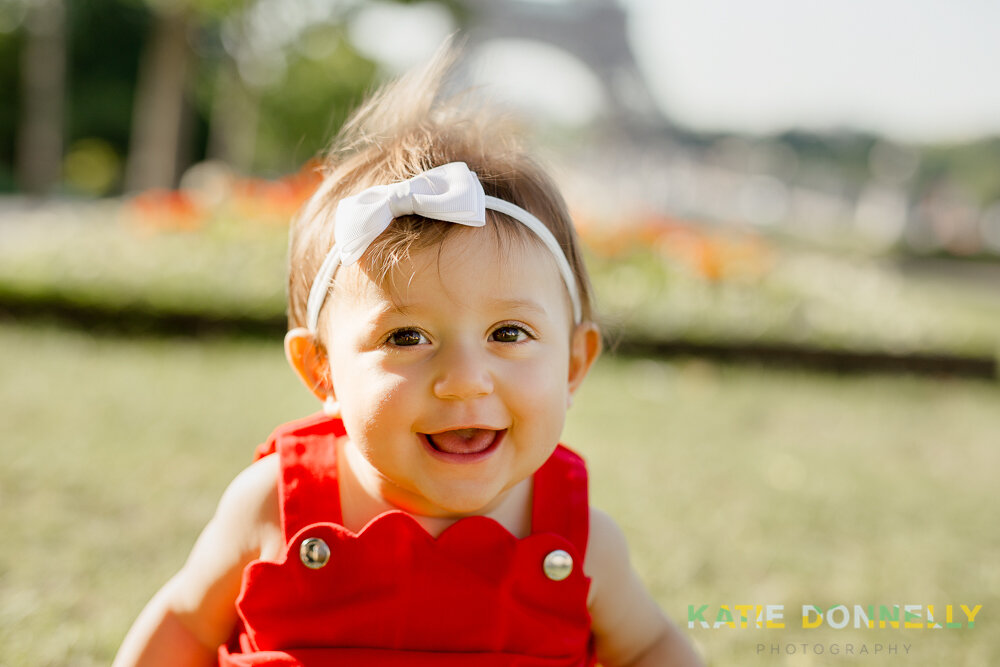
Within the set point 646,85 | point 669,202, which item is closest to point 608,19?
point 646,85

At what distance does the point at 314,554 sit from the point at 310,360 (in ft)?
1.12

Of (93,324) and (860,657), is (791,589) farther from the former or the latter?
(93,324)

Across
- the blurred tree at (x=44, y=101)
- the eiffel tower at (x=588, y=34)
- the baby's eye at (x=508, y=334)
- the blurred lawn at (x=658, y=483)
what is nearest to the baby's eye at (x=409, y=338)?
the baby's eye at (x=508, y=334)

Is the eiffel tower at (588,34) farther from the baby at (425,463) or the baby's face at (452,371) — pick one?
the baby's face at (452,371)

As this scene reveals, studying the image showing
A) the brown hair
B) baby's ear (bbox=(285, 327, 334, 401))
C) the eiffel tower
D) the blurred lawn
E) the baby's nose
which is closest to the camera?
the baby's nose

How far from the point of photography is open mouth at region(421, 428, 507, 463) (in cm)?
126

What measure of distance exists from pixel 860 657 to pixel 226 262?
5.05 m

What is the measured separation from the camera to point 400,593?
133cm

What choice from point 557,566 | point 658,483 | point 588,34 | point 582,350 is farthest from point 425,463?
point 588,34

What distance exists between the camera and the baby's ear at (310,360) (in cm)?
145

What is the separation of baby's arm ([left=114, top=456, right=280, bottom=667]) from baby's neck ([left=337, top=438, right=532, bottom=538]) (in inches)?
4.9

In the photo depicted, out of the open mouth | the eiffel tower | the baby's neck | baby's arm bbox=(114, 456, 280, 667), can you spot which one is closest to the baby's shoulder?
baby's arm bbox=(114, 456, 280, 667)

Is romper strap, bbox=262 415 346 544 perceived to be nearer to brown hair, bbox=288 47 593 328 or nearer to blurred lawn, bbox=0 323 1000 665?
brown hair, bbox=288 47 593 328

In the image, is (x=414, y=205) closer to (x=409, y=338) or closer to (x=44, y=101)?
(x=409, y=338)
